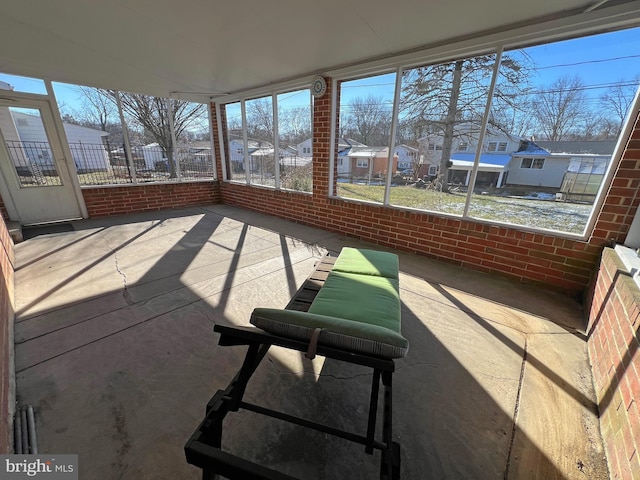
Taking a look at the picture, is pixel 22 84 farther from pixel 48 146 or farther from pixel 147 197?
pixel 147 197

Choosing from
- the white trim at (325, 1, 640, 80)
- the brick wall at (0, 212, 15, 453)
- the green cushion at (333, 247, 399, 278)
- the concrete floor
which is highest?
the white trim at (325, 1, 640, 80)

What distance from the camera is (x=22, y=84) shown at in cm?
401

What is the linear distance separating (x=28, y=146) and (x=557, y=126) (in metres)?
7.33

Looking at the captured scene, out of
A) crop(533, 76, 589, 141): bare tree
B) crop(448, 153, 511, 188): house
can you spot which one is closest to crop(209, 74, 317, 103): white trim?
crop(448, 153, 511, 188): house

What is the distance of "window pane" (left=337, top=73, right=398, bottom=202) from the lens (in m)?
3.62

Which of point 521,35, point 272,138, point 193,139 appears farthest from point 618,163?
point 193,139

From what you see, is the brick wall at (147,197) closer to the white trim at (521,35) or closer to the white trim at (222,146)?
the white trim at (222,146)

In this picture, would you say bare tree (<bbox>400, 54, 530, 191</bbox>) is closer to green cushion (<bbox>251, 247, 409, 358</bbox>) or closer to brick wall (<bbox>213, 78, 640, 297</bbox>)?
brick wall (<bbox>213, 78, 640, 297</bbox>)

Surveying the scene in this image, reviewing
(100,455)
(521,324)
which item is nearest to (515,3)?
(521,324)

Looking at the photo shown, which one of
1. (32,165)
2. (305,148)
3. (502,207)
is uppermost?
(305,148)

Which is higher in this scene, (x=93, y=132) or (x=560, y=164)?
(x=93, y=132)

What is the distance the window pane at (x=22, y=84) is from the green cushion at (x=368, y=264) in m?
5.66

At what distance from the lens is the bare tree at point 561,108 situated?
2.38 m

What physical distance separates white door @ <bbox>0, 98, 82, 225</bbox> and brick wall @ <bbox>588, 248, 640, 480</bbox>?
7.10m
